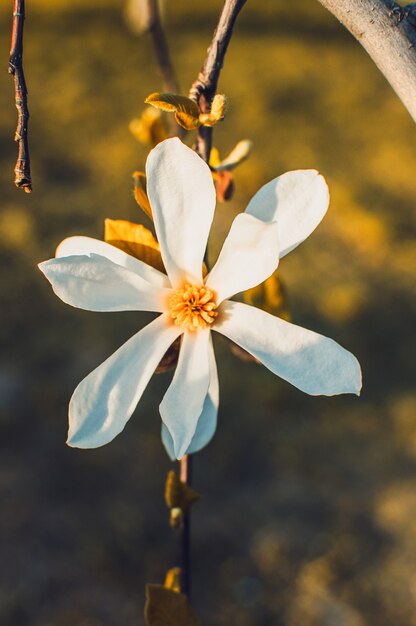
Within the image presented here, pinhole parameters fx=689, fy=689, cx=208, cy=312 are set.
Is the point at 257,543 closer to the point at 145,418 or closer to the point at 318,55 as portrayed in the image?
the point at 145,418

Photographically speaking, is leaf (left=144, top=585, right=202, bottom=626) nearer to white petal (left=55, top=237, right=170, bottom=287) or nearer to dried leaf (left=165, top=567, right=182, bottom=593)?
dried leaf (left=165, top=567, right=182, bottom=593)

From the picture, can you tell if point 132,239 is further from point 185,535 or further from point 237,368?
point 237,368

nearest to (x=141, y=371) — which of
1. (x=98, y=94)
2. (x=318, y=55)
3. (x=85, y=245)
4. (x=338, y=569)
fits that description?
(x=85, y=245)

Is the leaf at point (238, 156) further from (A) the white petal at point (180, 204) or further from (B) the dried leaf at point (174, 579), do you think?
(B) the dried leaf at point (174, 579)

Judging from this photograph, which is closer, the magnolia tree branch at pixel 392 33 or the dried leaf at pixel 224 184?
the magnolia tree branch at pixel 392 33

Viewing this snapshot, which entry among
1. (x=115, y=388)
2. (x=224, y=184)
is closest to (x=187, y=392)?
(x=115, y=388)

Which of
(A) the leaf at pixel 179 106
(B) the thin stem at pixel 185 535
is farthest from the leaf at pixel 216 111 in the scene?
(B) the thin stem at pixel 185 535
